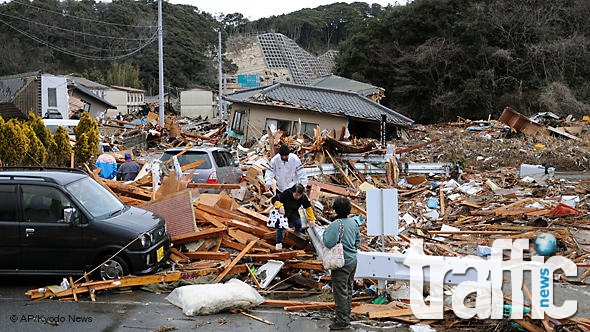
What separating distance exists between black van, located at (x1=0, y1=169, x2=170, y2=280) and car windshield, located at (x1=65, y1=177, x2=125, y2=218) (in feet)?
0.32

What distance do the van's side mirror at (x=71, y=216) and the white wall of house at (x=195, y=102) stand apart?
53628mm

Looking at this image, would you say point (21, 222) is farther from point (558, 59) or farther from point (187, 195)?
point (558, 59)

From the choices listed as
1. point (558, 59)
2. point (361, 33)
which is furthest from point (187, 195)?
point (361, 33)

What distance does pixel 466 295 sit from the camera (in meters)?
6.66

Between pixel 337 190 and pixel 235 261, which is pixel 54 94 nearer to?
pixel 337 190

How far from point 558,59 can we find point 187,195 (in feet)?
131

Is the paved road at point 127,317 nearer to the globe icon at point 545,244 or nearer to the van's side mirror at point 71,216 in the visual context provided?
the van's side mirror at point 71,216

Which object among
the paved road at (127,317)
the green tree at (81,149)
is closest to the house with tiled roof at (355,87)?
the green tree at (81,149)

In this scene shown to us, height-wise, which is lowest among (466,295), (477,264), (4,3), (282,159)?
(466,295)

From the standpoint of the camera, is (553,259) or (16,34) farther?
(16,34)

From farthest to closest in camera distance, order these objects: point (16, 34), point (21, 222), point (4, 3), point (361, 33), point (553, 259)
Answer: point (4, 3) < point (16, 34) < point (361, 33) < point (553, 259) < point (21, 222)

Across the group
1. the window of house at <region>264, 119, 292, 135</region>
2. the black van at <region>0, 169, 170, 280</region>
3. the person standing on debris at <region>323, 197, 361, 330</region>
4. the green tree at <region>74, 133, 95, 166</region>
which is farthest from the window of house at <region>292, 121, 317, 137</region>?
the person standing on debris at <region>323, 197, 361, 330</region>

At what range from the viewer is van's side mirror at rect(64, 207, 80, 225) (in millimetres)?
7340

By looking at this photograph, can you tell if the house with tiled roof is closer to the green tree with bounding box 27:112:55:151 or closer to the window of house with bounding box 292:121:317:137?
the window of house with bounding box 292:121:317:137
